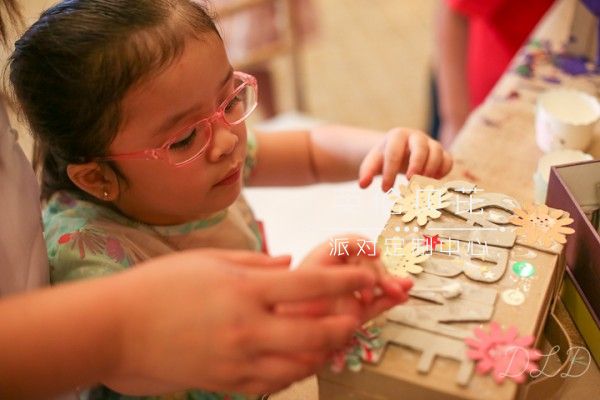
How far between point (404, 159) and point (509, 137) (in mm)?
253

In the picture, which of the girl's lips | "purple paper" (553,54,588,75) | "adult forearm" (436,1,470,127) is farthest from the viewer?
"adult forearm" (436,1,470,127)

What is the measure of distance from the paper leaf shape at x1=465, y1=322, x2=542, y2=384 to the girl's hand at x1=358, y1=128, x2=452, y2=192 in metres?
0.33

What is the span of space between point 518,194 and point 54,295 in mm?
689

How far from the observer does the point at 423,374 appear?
1.75 feet

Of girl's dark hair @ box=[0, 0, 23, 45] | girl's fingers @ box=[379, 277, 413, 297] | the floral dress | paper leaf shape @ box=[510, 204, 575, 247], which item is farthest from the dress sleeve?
paper leaf shape @ box=[510, 204, 575, 247]

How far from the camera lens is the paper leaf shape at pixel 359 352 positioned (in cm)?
55

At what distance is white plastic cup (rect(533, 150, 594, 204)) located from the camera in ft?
2.90

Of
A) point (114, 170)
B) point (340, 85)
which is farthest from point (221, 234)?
point (340, 85)

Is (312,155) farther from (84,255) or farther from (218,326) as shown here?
(218,326)

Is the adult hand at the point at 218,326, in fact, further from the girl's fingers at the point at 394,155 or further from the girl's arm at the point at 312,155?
the girl's arm at the point at 312,155

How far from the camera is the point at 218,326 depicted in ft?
1.56

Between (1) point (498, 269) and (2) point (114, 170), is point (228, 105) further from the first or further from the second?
(1) point (498, 269)

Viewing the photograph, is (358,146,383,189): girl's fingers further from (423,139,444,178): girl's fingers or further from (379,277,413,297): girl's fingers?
(379,277,413,297): girl's fingers

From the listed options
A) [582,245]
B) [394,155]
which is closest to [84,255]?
[394,155]
